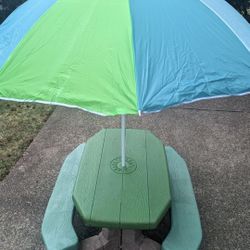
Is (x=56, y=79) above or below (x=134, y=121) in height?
above

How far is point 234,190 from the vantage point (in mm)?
3584

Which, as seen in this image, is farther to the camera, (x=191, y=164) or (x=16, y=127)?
(x=16, y=127)

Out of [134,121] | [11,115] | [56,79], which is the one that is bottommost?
[11,115]

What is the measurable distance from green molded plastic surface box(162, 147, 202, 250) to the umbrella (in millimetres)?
1254

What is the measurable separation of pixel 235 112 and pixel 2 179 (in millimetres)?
3248

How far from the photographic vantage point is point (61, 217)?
112 inches


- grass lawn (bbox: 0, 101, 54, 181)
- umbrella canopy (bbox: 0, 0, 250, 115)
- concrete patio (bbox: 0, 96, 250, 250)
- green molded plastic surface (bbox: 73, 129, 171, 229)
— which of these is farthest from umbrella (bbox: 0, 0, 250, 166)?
grass lawn (bbox: 0, 101, 54, 181)

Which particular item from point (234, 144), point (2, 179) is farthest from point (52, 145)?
point (234, 144)

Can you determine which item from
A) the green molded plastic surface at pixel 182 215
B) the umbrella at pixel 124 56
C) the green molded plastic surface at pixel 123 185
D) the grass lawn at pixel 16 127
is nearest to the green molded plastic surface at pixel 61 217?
the green molded plastic surface at pixel 123 185

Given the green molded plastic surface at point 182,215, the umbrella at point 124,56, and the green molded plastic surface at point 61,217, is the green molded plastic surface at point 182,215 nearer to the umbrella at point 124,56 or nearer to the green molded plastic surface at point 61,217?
the green molded plastic surface at point 61,217

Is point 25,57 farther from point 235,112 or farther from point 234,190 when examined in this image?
point 235,112

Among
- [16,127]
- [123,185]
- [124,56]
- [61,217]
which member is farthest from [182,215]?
[16,127]

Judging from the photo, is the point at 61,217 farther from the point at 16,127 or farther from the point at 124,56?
the point at 16,127

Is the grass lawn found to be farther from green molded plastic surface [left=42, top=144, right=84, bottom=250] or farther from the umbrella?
the umbrella
